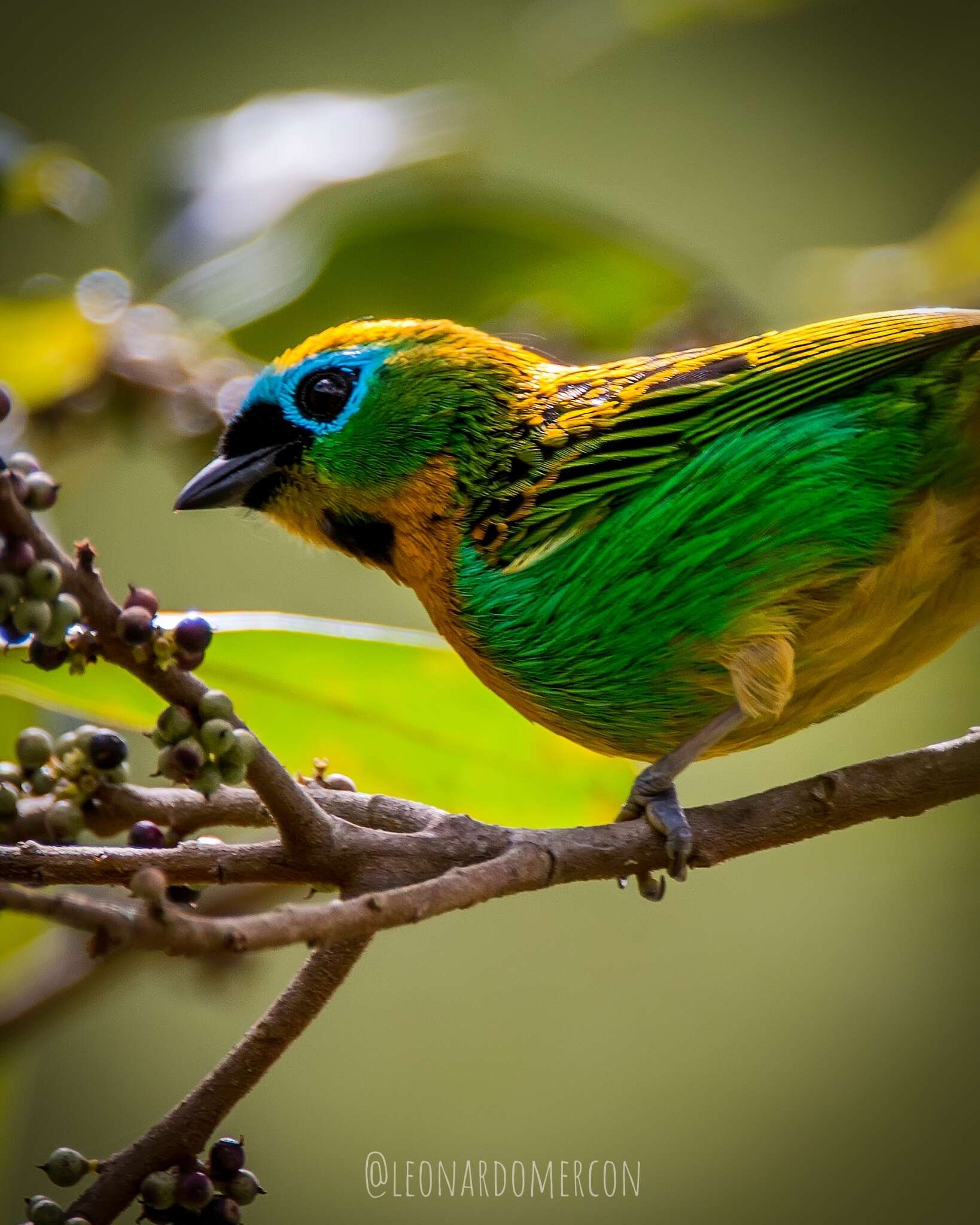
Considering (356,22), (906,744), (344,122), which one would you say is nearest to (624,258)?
(344,122)

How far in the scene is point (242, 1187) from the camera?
178cm

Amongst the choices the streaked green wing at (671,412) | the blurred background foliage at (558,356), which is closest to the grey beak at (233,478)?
the blurred background foliage at (558,356)

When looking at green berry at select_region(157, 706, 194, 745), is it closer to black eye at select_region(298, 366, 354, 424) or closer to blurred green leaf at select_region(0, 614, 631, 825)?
blurred green leaf at select_region(0, 614, 631, 825)

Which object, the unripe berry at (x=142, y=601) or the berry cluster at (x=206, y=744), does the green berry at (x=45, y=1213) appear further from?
the unripe berry at (x=142, y=601)

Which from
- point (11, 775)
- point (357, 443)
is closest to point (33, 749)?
point (11, 775)

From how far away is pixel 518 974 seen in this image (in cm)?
709

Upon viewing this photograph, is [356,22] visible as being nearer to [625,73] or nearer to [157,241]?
[625,73]

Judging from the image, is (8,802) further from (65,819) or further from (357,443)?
(357,443)

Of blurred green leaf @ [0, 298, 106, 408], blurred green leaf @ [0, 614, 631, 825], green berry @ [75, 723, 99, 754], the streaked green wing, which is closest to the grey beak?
blurred green leaf @ [0, 614, 631, 825]

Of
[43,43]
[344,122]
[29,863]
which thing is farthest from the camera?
[43,43]

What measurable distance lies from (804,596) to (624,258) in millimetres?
1571

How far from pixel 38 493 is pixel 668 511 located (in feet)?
4.30

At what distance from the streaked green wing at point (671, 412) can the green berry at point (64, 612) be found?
3.93 ft

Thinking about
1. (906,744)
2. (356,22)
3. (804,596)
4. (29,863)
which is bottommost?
(29,863)
